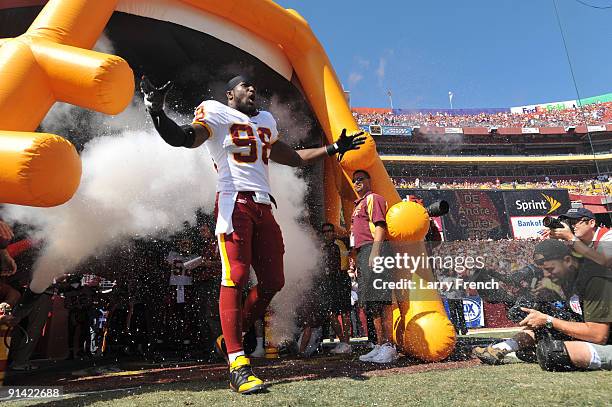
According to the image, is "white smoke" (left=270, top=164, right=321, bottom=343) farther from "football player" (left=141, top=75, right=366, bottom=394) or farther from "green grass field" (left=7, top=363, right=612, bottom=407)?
"green grass field" (left=7, top=363, right=612, bottom=407)

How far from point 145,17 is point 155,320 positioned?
3466mm

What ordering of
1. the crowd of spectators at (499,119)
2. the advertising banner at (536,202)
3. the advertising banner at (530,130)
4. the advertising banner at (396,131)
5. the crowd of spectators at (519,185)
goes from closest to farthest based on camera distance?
the advertising banner at (536,202) < the crowd of spectators at (519,185) < the advertising banner at (396,131) < the advertising banner at (530,130) < the crowd of spectators at (499,119)

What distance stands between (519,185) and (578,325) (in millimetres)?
28907

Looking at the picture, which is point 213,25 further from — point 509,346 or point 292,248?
point 509,346

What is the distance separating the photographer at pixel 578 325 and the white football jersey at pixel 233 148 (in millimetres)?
1771

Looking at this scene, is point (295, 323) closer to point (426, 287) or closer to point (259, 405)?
point (426, 287)

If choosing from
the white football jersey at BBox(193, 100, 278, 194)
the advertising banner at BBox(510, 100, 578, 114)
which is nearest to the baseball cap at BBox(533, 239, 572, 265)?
the white football jersey at BBox(193, 100, 278, 194)

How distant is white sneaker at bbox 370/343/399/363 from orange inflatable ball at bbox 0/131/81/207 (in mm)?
2277

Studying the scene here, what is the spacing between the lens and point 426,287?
10.9ft

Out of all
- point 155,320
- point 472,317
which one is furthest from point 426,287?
point 472,317

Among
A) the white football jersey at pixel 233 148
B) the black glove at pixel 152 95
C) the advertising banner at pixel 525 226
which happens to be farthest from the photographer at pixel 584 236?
the advertising banner at pixel 525 226

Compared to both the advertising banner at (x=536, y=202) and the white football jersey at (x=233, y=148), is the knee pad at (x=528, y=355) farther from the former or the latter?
the advertising banner at (x=536, y=202)

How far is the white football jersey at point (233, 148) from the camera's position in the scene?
8.02ft

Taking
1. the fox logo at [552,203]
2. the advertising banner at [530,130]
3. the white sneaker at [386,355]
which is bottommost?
the white sneaker at [386,355]
